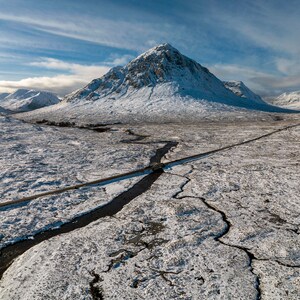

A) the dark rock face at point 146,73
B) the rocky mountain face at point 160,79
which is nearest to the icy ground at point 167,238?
the rocky mountain face at point 160,79

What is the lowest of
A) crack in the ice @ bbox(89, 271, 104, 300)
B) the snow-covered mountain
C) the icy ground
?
crack in the ice @ bbox(89, 271, 104, 300)

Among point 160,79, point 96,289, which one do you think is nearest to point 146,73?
point 160,79

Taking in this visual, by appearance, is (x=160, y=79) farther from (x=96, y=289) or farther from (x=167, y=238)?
(x=96, y=289)

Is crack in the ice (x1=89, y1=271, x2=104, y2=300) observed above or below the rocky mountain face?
below

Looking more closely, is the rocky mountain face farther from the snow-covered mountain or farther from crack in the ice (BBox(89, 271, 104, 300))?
crack in the ice (BBox(89, 271, 104, 300))

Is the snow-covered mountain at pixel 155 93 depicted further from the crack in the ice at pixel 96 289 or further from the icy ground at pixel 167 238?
the crack in the ice at pixel 96 289

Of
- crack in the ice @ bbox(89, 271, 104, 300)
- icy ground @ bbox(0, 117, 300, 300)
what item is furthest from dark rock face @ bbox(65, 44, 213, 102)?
crack in the ice @ bbox(89, 271, 104, 300)
